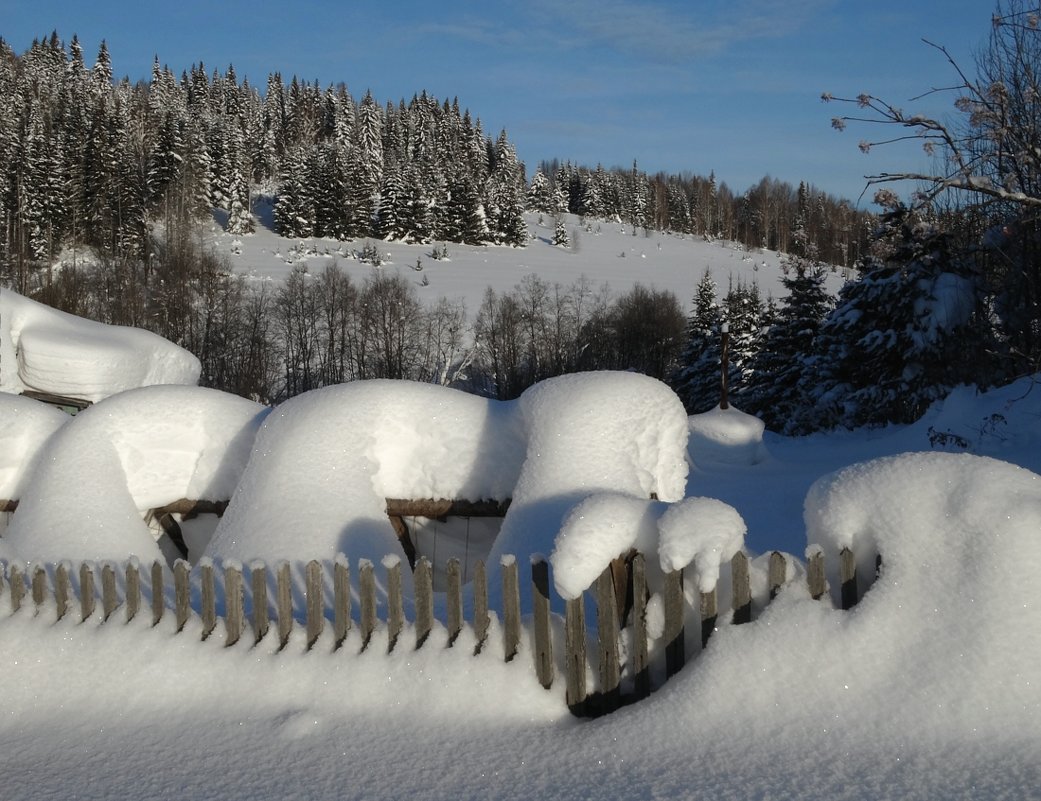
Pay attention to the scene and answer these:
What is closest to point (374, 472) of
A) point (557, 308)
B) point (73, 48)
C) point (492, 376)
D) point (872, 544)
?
point (872, 544)

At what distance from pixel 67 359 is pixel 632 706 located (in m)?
13.6

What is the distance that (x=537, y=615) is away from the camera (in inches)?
171

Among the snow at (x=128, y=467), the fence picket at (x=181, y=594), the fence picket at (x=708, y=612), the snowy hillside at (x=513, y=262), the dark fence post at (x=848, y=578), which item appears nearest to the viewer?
the dark fence post at (x=848, y=578)

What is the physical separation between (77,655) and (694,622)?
3.75 meters

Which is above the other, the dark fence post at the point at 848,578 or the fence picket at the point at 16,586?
the dark fence post at the point at 848,578

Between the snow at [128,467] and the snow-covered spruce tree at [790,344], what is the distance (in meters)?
29.6

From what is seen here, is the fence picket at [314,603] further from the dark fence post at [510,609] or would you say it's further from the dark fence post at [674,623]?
the dark fence post at [674,623]

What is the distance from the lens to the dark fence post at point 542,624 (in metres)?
4.35

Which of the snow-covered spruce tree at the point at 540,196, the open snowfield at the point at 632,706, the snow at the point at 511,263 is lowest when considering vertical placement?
the open snowfield at the point at 632,706

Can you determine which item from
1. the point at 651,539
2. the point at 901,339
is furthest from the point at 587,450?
the point at 901,339

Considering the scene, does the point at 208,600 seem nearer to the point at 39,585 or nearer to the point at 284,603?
the point at 284,603

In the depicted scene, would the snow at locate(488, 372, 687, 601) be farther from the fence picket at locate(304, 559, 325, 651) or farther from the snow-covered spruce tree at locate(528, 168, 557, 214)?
the snow-covered spruce tree at locate(528, 168, 557, 214)

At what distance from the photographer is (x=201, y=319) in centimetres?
4794

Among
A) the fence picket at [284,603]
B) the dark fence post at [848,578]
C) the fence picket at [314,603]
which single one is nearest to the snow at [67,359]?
the fence picket at [284,603]
